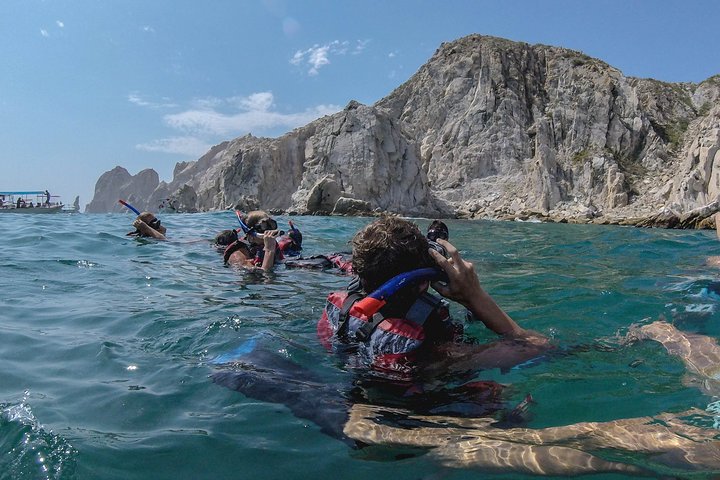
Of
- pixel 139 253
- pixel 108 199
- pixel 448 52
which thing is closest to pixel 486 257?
pixel 139 253

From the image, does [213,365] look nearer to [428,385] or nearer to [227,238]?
[428,385]

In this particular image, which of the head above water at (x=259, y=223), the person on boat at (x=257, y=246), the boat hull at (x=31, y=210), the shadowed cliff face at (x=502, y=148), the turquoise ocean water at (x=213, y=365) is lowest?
the turquoise ocean water at (x=213, y=365)

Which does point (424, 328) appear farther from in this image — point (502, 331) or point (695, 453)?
point (695, 453)

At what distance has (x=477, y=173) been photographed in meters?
55.6

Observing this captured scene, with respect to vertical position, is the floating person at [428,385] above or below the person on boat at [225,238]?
below

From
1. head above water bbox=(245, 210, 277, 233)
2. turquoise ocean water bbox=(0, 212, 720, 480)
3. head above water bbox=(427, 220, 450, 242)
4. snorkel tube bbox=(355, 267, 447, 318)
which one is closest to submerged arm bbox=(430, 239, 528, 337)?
snorkel tube bbox=(355, 267, 447, 318)

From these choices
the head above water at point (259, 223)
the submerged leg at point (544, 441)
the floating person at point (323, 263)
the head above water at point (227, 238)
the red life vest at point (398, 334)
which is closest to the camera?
the submerged leg at point (544, 441)

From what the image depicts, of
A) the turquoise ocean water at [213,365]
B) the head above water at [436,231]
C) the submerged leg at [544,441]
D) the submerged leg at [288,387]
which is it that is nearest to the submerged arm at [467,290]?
the turquoise ocean water at [213,365]

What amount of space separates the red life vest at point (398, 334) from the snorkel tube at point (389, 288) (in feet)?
0.30

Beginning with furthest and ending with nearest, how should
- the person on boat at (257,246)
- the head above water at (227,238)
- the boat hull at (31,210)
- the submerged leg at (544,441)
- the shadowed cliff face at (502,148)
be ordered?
the shadowed cliff face at (502,148) → the boat hull at (31,210) → the head above water at (227,238) → the person on boat at (257,246) → the submerged leg at (544,441)

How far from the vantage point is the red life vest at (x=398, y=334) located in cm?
297

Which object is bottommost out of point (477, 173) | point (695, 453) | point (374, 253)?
point (695, 453)

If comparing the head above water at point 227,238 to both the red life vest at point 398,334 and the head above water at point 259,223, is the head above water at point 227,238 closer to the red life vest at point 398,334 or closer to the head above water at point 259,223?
the head above water at point 259,223

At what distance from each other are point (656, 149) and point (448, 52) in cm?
A: 3152
